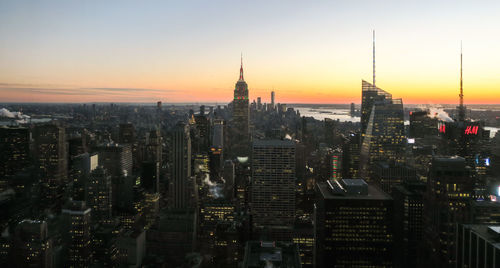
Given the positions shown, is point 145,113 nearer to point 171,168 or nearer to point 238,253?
point 171,168

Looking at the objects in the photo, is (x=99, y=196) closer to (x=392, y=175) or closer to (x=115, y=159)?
(x=115, y=159)

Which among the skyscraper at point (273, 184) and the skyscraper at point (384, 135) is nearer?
the skyscraper at point (273, 184)

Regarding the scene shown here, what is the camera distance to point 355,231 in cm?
1609

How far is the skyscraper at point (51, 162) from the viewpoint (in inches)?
874

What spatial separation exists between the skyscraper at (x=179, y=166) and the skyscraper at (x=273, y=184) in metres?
4.85

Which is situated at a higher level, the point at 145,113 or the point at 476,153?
the point at 145,113

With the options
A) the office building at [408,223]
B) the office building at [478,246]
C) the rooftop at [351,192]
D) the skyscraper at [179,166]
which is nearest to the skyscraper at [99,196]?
the skyscraper at [179,166]

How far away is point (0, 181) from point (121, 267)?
24.8 ft

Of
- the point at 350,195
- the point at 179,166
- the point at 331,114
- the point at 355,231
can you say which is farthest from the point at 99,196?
the point at 331,114

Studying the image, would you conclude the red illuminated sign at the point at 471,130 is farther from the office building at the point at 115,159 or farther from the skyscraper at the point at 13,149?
the skyscraper at the point at 13,149

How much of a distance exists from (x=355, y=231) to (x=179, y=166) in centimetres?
1576

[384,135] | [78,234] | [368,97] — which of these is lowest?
[78,234]

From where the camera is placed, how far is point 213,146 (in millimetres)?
40094

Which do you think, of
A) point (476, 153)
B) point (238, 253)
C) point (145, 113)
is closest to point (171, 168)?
point (145, 113)
